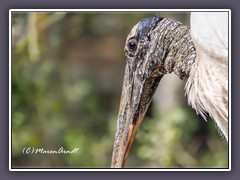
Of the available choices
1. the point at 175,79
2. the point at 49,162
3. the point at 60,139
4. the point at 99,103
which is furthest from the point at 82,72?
the point at 49,162

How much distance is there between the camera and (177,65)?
4332mm

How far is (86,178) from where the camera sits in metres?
4.44

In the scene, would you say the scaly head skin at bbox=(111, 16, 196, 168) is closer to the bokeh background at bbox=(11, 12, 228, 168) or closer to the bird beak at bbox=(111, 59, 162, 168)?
the bird beak at bbox=(111, 59, 162, 168)

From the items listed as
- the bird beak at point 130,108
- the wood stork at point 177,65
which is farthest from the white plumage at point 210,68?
the bird beak at point 130,108

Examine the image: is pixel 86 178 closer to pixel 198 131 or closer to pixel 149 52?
pixel 149 52

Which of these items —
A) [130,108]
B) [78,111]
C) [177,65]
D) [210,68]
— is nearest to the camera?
[210,68]

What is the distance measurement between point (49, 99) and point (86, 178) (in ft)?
3.34

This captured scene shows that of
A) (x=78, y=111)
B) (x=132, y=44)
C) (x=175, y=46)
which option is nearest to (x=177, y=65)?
(x=175, y=46)

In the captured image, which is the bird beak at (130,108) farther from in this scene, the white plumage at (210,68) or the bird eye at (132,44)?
the white plumage at (210,68)

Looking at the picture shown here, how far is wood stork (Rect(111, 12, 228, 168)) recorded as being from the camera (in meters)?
4.16

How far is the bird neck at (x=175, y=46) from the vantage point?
14.1 ft

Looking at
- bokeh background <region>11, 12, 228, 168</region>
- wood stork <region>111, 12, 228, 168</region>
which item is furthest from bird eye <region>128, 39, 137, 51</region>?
bokeh background <region>11, 12, 228, 168</region>

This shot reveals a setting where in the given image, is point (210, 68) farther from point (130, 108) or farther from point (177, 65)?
point (130, 108)

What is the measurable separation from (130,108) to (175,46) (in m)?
0.30
